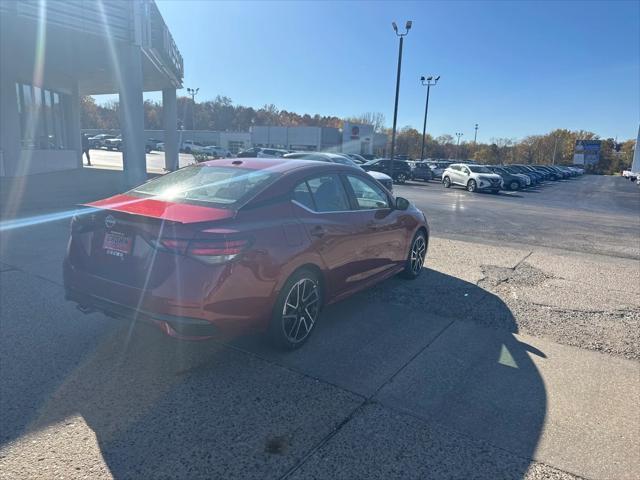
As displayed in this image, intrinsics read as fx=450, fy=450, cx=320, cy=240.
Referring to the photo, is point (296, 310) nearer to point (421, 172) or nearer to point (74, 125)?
point (74, 125)

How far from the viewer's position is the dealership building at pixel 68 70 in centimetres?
1208

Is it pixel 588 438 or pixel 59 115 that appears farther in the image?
pixel 59 115

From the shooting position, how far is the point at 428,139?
379 feet

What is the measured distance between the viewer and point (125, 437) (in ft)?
8.63

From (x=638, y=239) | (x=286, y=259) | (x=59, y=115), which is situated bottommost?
(x=638, y=239)

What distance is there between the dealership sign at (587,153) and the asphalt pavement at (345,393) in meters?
104

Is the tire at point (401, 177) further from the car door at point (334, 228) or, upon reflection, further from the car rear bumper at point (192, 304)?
the car rear bumper at point (192, 304)

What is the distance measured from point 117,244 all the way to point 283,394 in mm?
1620

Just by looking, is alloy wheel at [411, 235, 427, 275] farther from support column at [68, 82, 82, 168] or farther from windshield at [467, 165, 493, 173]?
windshield at [467, 165, 493, 173]

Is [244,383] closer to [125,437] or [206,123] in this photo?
[125,437]

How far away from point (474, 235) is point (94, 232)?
846 centimetres

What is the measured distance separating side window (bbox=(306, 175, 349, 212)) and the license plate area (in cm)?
158

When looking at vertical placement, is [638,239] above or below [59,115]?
below

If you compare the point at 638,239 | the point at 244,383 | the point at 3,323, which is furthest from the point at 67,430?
the point at 638,239
